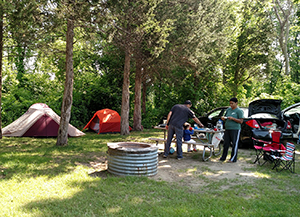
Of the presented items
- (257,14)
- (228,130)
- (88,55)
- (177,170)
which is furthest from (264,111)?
(88,55)

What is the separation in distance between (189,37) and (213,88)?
702cm

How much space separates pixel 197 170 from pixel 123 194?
9.13ft

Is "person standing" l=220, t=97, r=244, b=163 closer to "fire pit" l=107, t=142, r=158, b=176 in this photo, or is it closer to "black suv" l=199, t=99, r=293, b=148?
"black suv" l=199, t=99, r=293, b=148

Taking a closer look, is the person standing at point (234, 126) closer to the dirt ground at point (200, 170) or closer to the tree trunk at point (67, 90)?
the dirt ground at point (200, 170)

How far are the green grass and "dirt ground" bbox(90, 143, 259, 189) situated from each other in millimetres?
160

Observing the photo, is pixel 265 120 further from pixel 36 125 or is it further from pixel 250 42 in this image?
pixel 36 125

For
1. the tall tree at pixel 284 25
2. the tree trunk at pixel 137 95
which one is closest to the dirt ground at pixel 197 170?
the tree trunk at pixel 137 95

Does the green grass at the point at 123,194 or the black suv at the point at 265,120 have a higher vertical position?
the black suv at the point at 265,120

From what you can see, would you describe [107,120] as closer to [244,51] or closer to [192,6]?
[192,6]

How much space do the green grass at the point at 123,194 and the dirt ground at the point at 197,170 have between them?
16cm

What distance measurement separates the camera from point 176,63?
45.4 ft

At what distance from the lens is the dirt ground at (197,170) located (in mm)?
5986

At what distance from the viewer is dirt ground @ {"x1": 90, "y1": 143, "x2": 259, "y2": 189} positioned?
599 cm

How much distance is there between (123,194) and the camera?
15.3 ft
